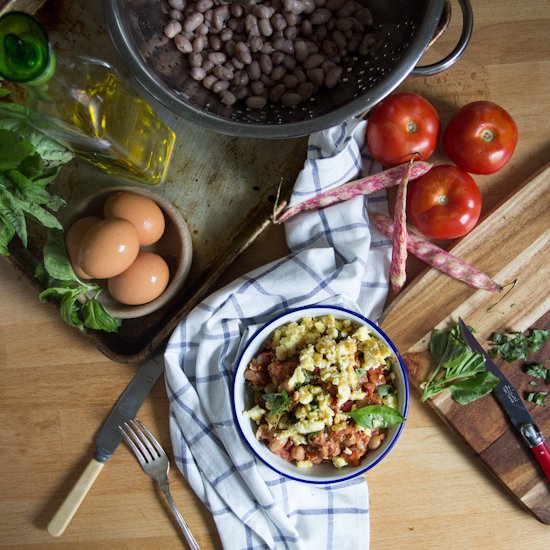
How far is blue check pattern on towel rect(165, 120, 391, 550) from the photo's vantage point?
48.5 inches

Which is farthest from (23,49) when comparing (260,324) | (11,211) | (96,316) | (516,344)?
(516,344)

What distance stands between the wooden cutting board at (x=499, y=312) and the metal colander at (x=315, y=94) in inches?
13.5

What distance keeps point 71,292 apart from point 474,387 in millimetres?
805

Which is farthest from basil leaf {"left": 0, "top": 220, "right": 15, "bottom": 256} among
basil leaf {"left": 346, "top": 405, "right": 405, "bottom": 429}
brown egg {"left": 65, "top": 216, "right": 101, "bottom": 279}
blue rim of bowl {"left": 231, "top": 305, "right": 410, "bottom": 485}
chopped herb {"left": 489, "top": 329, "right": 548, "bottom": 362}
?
chopped herb {"left": 489, "top": 329, "right": 548, "bottom": 362}

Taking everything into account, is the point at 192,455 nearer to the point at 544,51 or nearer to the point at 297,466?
the point at 297,466

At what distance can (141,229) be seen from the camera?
119 cm

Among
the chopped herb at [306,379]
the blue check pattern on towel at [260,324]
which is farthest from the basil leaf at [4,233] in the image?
the chopped herb at [306,379]

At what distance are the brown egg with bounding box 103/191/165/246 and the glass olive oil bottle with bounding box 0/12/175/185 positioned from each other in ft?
0.22

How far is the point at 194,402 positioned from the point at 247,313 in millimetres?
210

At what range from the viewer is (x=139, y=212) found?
1185 mm

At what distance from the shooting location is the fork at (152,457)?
1307 millimetres

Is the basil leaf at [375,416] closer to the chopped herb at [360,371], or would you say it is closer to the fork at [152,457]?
the chopped herb at [360,371]

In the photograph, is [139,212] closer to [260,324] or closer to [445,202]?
[260,324]

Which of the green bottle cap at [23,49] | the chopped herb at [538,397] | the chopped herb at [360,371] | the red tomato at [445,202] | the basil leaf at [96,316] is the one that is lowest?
the chopped herb at [538,397]
